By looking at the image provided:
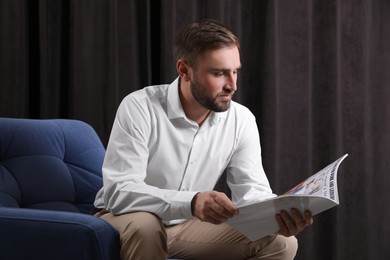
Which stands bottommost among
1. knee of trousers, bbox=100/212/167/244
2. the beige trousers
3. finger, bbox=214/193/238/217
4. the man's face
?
the beige trousers

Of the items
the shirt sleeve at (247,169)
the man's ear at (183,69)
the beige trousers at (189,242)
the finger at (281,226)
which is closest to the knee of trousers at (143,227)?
the beige trousers at (189,242)

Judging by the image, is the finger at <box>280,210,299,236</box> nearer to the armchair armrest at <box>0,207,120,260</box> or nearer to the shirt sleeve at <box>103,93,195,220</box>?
the shirt sleeve at <box>103,93,195,220</box>

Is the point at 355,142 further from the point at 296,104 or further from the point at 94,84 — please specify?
the point at 94,84

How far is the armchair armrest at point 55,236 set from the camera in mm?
1556

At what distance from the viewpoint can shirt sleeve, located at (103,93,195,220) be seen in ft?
5.70

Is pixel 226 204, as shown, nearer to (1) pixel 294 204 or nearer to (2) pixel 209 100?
(1) pixel 294 204

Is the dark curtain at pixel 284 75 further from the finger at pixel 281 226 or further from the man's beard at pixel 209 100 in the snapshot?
the finger at pixel 281 226

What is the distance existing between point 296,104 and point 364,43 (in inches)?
16.8

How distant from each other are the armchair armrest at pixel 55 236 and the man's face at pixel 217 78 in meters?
0.57

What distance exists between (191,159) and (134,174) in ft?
0.85

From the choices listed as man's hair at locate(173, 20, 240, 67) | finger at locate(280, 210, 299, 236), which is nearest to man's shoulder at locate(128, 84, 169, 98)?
man's hair at locate(173, 20, 240, 67)

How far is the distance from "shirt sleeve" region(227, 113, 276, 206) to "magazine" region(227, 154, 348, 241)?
1.07 ft

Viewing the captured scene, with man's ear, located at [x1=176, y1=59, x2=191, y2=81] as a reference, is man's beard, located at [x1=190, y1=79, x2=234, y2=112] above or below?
below

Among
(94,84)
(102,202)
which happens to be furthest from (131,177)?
(94,84)
